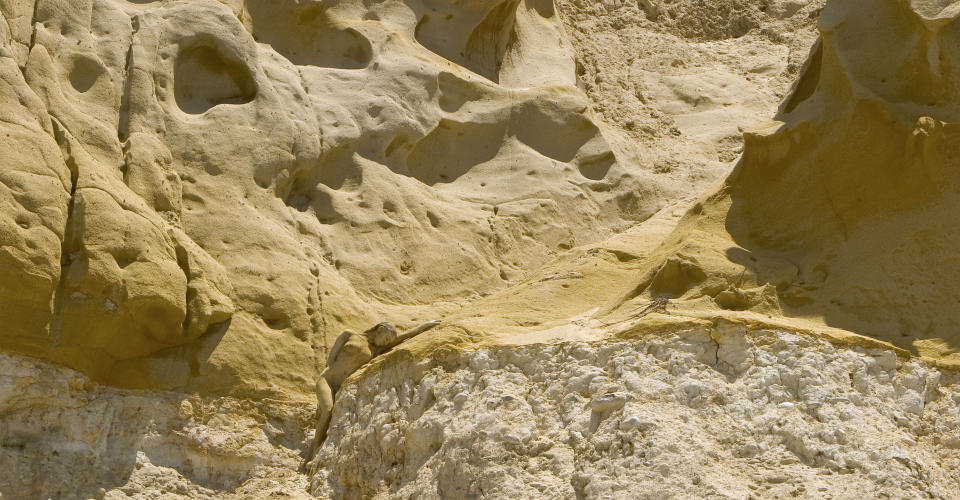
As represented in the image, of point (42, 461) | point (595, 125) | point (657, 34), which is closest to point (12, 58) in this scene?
point (42, 461)

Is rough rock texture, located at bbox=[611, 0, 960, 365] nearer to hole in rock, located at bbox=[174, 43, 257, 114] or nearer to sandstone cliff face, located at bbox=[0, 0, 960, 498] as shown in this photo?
sandstone cliff face, located at bbox=[0, 0, 960, 498]

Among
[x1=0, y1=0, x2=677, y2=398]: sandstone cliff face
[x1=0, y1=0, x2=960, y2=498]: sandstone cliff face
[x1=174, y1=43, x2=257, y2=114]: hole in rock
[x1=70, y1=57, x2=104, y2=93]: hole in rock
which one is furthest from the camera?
[x1=174, y1=43, x2=257, y2=114]: hole in rock

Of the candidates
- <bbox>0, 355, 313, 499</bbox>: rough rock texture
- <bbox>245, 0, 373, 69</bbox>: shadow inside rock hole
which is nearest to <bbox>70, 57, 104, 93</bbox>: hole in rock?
<bbox>245, 0, 373, 69</bbox>: shadow inside rock hole

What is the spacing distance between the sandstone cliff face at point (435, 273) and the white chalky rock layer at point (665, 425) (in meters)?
0.02

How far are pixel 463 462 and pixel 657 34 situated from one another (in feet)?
28.7

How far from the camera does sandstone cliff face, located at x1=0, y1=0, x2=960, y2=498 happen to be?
30.9ft

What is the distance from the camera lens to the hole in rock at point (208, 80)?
12625 mm

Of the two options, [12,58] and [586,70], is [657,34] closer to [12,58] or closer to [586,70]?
[586,70]

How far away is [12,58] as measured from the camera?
442 inches

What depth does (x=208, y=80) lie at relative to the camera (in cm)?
1284

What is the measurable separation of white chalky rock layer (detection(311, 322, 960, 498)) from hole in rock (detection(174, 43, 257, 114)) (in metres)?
3.42

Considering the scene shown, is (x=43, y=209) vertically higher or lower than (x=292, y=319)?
higher

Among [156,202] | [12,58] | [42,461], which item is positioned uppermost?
[12,58]

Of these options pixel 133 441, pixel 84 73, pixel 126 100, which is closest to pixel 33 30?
pixel 84 73
